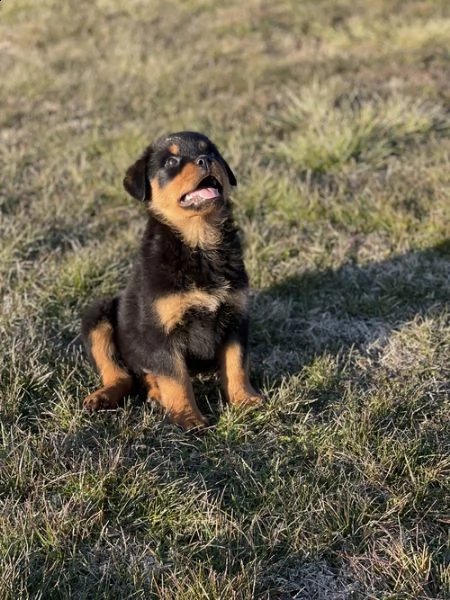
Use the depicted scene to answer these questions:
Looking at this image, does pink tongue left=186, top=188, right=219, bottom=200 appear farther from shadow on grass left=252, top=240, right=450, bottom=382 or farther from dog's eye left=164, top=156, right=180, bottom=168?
shadow on grass left=252, top=240, right=450, bottom=382

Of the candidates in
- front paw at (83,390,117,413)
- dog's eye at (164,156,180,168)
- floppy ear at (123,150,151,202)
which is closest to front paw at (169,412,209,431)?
front paw at (83,390,117,413)

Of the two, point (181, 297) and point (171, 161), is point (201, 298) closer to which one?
point (181, 297)

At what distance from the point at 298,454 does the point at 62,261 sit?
2608mm

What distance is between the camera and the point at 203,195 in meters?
3.25

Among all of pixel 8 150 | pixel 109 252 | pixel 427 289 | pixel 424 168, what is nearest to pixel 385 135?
pixel 424 168

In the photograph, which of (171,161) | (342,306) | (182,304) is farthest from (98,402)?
(342,306)

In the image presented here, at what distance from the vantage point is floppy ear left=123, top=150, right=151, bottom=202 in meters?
3.46

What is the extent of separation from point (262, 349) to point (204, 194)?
1.18 meters

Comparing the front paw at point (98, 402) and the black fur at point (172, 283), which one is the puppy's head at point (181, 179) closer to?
the black fur at point (172, 283)

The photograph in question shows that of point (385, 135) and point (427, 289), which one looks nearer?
point (427, 289)

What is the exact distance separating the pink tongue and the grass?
104 cm

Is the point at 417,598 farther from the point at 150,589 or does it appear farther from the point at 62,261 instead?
the point at 62,261

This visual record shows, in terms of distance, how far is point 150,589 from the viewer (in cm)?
229

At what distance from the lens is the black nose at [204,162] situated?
3.23m
